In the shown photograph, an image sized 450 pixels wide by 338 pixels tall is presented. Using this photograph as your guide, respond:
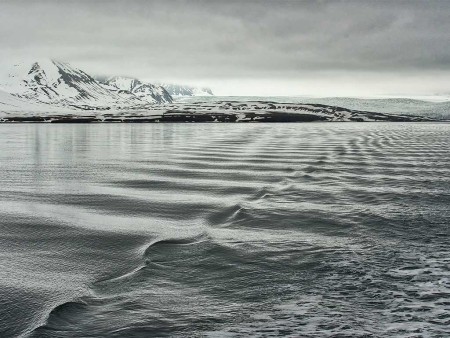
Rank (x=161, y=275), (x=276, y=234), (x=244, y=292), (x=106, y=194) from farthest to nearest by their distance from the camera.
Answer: (x=106, y=194) < (x=276, y=234) < (x=161, y=275) < (x=244, y=292)

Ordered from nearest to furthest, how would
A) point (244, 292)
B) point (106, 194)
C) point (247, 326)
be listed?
point (247, 326) < point (244, 292) < point (106, 194)

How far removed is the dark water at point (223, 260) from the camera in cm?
714

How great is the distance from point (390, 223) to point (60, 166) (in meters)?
20.0

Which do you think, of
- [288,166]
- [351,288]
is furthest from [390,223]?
[288,166]

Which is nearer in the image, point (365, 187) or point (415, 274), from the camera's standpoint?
point (415, 274)

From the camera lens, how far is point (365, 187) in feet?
67.0

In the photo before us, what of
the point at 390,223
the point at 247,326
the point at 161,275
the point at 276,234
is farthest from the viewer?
the point at 390,223

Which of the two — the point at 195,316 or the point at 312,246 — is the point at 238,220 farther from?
the point at 195,316

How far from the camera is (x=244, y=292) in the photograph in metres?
8.34

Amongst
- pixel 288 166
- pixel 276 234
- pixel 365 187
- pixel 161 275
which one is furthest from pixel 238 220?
pixel 288 166

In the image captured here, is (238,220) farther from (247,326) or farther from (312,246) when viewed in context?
(247,326)

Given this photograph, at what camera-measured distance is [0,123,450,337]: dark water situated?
714 cm

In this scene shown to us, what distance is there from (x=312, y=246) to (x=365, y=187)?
10.0m

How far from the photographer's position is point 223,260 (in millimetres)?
10117
